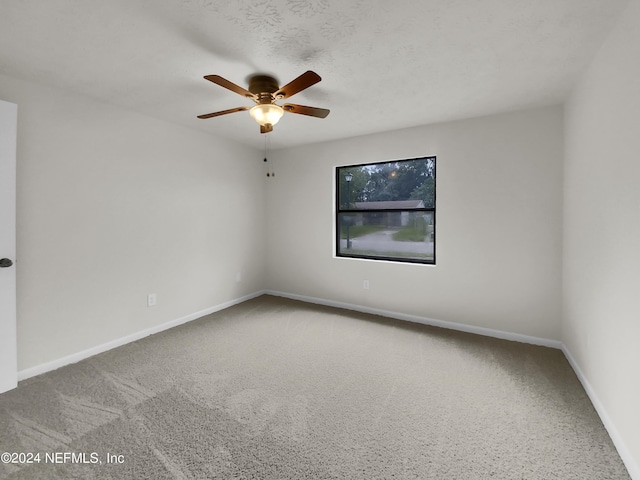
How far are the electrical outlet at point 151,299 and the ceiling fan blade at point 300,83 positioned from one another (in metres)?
2.41

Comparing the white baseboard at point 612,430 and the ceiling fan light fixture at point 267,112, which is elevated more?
the ceiling fan light fixture at point 267,112

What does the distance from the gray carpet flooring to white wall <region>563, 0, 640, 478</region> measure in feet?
0.79

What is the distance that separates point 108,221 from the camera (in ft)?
9.01

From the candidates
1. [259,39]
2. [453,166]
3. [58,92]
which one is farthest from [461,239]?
[58,92]

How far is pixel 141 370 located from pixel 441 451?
2.25m

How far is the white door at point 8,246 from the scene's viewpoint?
81.4 inches

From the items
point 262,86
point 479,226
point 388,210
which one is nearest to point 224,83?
point 262,86

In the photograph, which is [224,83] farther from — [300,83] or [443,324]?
[443,324]

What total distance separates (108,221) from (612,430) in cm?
394

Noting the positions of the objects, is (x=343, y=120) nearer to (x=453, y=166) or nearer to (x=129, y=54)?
(x=453, y=166)

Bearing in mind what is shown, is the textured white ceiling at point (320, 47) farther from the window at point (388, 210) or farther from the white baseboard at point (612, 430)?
the white baseboard at point (612, 430)

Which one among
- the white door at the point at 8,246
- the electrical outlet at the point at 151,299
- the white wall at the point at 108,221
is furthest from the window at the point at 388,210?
the white door at the point at 8,246

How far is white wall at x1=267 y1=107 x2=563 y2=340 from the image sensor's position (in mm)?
2809

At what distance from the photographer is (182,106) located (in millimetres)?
2785
